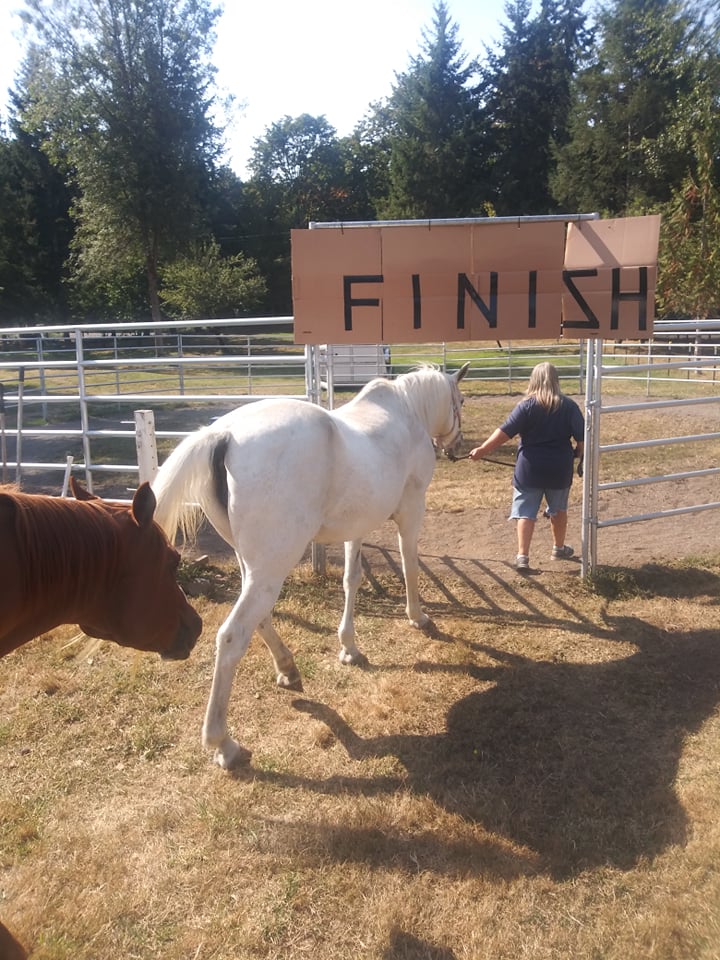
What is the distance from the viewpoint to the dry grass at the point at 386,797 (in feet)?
7.09

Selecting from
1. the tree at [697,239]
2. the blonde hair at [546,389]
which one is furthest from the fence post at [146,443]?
the tree at [697,239]

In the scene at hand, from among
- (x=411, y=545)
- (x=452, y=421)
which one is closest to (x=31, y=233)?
(x=452, y=421)

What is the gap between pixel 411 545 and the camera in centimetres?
434

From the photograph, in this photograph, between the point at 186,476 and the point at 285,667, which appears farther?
the point at 285,667

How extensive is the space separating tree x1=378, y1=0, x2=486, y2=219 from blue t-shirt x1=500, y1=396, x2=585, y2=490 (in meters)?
31.0

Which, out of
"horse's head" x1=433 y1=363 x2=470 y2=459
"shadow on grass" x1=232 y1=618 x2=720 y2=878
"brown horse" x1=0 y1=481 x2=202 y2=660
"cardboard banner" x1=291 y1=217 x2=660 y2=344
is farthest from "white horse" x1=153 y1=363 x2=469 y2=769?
"cardboard banner" x1=291 y1=217 x2=660 y2=344

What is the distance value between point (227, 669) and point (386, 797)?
2.89 ft

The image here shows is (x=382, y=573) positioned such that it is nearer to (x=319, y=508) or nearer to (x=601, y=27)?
(x=319, y=508)

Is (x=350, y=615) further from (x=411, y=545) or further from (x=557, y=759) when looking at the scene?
(x=557, y=759)

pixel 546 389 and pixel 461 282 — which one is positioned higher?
pixel 461 282

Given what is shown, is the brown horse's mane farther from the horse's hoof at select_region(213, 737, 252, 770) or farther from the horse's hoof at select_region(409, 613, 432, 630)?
the horse's hoof at select_region(409, 613, 432, 630)

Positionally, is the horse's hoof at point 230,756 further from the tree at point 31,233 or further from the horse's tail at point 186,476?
the tree at point 31,233

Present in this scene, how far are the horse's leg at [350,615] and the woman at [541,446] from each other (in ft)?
4.17

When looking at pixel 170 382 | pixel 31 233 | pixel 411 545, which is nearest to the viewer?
pixel 411 545
